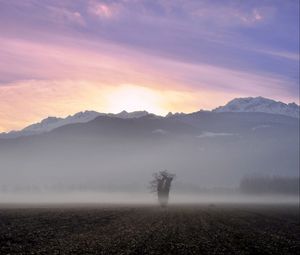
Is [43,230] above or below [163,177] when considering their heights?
below

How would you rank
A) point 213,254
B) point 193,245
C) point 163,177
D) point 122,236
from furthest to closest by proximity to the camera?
point 163,177, point 122,236, point 193,245, point 213,254

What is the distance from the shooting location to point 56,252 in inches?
1348

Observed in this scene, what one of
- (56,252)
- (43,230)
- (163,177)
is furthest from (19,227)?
(163,177)

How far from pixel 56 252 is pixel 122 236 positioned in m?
14.3

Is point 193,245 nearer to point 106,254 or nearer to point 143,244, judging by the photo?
point 143,244

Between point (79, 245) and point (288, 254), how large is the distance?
1616 centimetres

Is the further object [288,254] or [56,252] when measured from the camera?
[288,254]

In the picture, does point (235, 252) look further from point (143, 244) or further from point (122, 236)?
point (122, 236)

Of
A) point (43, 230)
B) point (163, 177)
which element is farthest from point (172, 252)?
point (163, 177)

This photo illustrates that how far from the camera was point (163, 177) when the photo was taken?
143250 millimetres

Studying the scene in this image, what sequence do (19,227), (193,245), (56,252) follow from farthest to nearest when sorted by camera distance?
(19,227), (193,245), (56,252)

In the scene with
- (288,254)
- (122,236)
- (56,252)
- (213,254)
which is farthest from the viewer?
(122,236)

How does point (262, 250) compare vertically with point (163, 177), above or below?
below

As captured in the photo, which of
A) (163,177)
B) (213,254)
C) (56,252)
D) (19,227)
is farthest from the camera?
(163,177)
